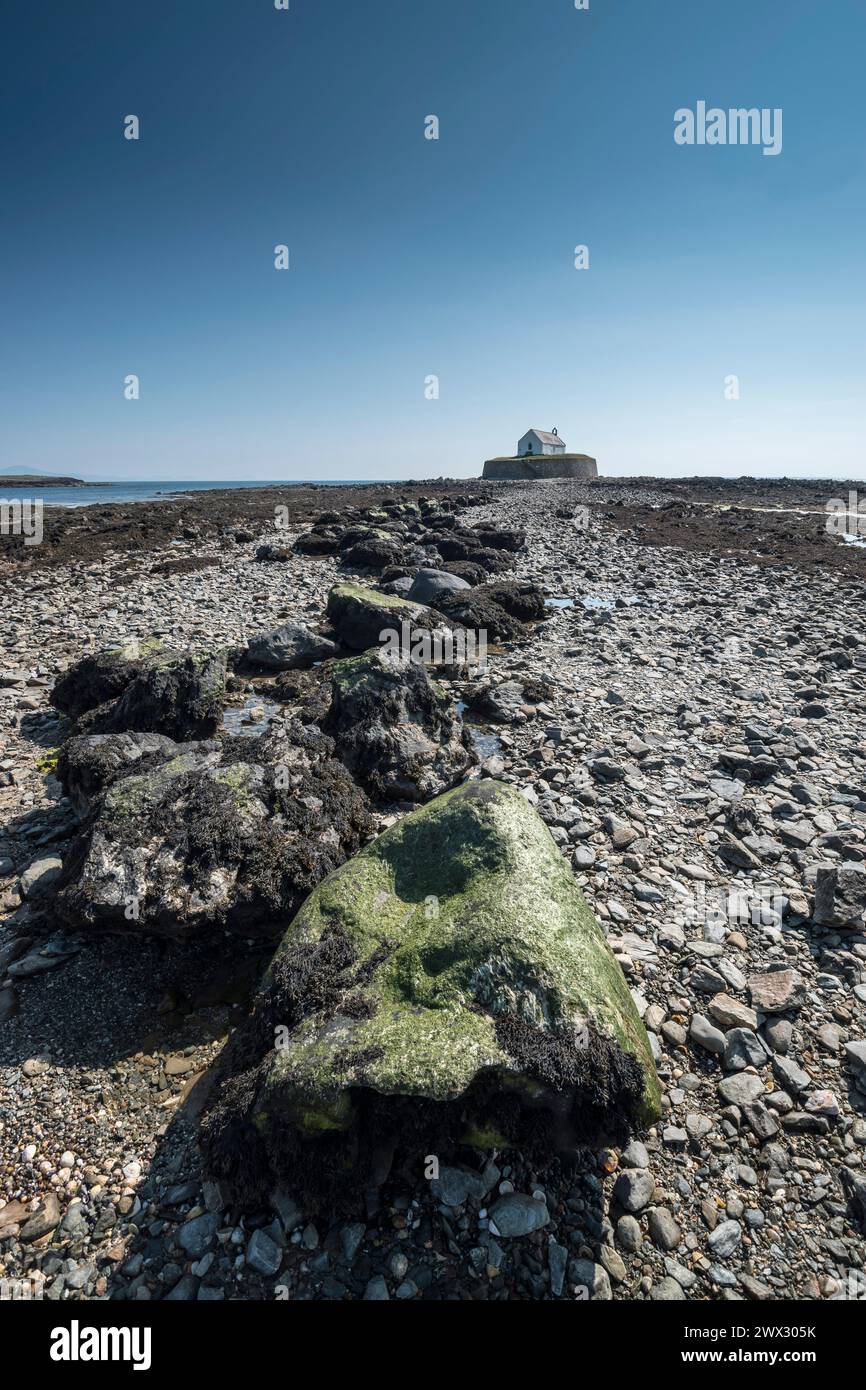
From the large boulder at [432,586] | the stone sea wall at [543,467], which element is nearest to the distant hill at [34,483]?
the stone sea wall at [543,467]

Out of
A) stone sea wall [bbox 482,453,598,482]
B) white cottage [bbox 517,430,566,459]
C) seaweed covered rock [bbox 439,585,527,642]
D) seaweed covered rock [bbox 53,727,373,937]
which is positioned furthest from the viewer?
white cottage [bbox 517,430,566,459]

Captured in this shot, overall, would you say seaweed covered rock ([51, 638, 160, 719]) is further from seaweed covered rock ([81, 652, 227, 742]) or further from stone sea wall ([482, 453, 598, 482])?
stone sea wall ([482, 453, 598, 482])

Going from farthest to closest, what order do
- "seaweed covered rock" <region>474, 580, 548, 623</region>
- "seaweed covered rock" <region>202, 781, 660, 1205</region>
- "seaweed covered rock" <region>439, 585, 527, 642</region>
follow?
"seaweed covered rock" <region>474, 580, 548, 623</region> → "seaweed covered rock" <region>439, 585, 527, 642</region> → "seaweed covered rock" <region>202, 781, 660, 1205</region>

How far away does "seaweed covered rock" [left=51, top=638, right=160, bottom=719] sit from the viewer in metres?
9.71

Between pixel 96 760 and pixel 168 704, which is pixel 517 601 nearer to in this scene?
pixel 168 704

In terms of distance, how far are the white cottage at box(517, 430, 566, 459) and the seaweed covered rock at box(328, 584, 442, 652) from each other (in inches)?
4255

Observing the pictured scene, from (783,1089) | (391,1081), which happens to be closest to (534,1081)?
(391,1081)

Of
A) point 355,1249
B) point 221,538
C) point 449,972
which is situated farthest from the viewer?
point 221,538

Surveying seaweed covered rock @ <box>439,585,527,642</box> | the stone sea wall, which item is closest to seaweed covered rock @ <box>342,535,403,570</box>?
seaweed covered rock @ <box>439,585,527,642</box>

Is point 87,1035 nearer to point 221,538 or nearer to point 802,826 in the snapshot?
point 802,826

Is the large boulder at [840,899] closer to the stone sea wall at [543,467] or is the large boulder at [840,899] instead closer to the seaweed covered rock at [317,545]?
the seaweed covered rock at [317,545]

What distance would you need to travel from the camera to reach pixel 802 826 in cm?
684

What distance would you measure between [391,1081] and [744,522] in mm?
44844

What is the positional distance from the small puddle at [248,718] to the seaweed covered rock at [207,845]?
3.52 m
